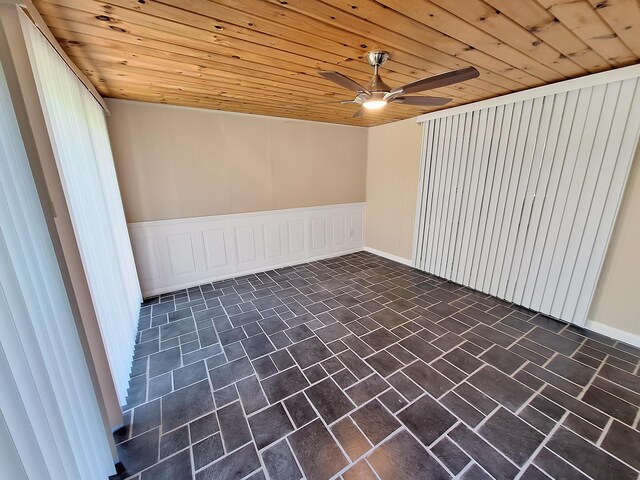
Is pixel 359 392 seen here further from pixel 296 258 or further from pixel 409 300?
pixel 296 258

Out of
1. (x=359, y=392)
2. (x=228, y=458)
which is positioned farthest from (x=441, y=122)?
(x=228, y=458)

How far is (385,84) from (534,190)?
218 cm

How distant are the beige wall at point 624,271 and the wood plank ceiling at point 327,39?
116 cm

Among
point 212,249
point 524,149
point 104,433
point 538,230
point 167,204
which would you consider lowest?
point 104,433

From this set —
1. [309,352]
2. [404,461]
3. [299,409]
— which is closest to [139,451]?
[299,409]

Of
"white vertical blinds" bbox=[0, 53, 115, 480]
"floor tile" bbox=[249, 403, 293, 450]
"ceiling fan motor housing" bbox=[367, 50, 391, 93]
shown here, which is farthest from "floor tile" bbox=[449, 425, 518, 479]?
"ceiling fan motor housing" bbox=[367, 50, 391, 93]

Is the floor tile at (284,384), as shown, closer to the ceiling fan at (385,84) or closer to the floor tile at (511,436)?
the floor tile at (511,436)

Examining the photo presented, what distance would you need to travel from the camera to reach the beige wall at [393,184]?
4.24 meters

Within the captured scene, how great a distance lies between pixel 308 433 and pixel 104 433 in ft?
3.77

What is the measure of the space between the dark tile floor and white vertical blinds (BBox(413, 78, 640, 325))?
0.50 m

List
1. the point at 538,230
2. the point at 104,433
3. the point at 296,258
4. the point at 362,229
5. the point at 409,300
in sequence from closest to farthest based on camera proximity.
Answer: the point at 104,433 → the point at 538,230 → the point at 409,300 → the point at 296,258 → the point at 362,229

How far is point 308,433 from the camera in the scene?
1645mm

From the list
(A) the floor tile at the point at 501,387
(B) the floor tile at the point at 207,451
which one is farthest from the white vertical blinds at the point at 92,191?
(A) the floor tile at the point at 501,387

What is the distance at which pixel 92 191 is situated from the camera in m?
1.88
